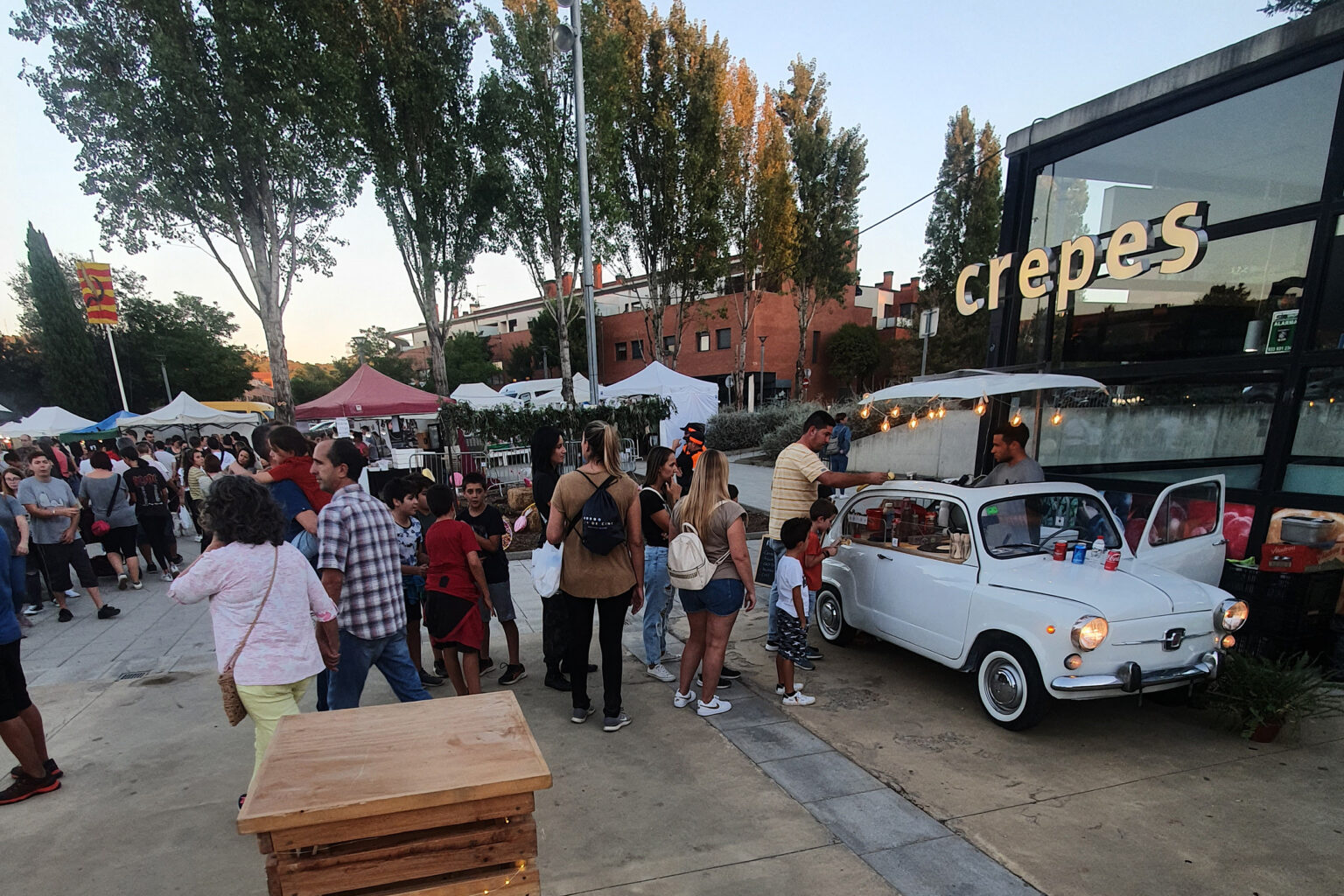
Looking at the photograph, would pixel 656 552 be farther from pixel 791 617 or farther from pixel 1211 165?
pixel 1211 165

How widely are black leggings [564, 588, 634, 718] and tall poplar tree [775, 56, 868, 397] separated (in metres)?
25.1

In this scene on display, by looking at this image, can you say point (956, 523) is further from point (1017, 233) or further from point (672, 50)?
point (672, 50)

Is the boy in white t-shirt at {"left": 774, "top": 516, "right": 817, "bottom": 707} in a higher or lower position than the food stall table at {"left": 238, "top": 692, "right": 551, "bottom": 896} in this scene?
lower

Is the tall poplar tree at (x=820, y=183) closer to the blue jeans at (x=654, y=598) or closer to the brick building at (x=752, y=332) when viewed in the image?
the brick building at (x=752, y=332)

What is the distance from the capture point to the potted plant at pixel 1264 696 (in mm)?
3576

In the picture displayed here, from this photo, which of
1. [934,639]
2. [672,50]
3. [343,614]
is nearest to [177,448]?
[343,614]

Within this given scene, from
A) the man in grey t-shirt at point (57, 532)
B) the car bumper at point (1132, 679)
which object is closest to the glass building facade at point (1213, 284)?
the car bumper at point (1132, 679)

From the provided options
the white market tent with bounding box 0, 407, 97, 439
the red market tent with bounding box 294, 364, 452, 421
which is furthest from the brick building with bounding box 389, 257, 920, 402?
the white market tent with bounding box 0, 407, 97, 439

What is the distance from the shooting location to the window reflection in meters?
5.14

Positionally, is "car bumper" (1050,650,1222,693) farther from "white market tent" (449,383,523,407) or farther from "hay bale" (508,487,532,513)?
"white market tent" (449,383,523,407)

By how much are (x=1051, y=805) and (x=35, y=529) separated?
9.25 m

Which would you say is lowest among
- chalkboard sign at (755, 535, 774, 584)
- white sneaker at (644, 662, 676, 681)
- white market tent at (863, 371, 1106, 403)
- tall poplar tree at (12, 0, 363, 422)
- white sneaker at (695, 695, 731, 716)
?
white sneaker at (644, 662, 676, 681)

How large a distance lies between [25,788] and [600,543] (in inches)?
135

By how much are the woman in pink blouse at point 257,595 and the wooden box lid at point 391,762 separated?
880mm
